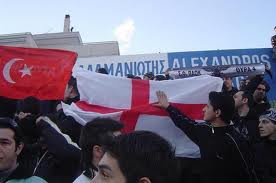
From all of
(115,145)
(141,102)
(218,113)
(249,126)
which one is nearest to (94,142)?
(115,145)

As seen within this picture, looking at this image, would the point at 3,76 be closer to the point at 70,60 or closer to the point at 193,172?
the point at 70,60

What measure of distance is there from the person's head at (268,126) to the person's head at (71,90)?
2245 mm

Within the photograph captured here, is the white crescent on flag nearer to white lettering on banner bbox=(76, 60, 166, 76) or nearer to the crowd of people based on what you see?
the crowd of people

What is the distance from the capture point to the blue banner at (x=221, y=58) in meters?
8.29

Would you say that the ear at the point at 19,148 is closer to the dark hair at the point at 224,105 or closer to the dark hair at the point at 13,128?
the dark hair at the point at 13,128

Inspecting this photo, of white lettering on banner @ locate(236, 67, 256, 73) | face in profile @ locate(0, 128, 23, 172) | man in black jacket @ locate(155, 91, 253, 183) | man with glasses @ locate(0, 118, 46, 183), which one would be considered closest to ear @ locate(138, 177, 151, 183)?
man with glasses @ locate(0, 118, 46, 183)

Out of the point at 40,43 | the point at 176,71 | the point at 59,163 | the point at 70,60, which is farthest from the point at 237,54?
the point at 40,43

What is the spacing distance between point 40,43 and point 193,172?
22441 millimetres

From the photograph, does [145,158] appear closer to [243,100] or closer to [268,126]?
[268,126]

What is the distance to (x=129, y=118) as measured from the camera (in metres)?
3.92

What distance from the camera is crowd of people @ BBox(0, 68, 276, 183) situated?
2.49 meters

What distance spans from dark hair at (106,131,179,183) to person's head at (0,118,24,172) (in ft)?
4.77

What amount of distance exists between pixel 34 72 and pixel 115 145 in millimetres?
3839

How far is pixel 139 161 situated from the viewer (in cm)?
138
